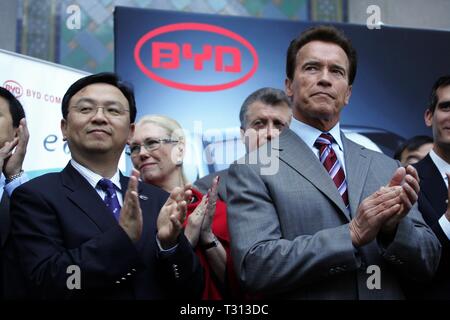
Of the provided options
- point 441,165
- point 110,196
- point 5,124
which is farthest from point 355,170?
point 5,124

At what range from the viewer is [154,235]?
197cm

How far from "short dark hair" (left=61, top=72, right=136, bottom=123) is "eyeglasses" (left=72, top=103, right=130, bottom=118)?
0.22 ft

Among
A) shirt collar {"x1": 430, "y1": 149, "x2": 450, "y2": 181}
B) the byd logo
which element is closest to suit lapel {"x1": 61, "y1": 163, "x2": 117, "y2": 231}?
shirt collar {"x1": 430, "y1": 149, "x2": 450, "y2": 181}

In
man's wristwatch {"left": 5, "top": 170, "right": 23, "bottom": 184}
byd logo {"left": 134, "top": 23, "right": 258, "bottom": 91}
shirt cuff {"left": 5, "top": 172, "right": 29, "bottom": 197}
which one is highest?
byd logo {"left": 134, "top": 23, "right": 258, "bottom": 91}

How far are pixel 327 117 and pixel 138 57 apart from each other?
75.8 inches

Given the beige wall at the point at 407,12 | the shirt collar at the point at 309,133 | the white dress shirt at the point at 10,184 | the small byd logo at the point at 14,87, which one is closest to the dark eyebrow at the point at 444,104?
the shirt collar at the point at 309,133

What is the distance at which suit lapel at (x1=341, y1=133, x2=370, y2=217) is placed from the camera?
1.91 metres

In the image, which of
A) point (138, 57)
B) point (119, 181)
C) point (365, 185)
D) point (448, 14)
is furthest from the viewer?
point (448, 14)

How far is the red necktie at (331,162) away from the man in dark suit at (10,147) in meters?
1.11

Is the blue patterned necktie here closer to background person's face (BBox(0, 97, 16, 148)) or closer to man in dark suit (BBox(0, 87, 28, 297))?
man in dark suit (BBox(0, 87, 28, 297))

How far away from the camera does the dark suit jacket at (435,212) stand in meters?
1.96

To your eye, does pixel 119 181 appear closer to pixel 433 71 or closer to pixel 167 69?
pixel 167 69
